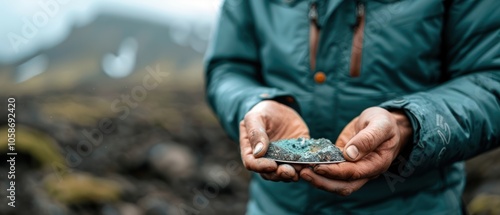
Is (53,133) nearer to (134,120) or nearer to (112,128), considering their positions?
(112,128)

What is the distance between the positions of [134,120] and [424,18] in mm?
7846

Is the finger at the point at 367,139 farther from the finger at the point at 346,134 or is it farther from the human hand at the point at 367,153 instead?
the finger at the point at 346,134

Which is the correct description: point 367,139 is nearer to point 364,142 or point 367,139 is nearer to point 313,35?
point 364,142

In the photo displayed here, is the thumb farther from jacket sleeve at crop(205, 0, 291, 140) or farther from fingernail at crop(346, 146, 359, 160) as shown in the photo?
jacket sleeve at crop(205, 0, 291, 140)

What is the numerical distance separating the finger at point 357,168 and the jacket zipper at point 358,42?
320 mm

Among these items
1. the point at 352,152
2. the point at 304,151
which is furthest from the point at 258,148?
the point at 352,152

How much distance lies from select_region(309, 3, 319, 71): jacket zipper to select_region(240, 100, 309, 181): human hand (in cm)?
18

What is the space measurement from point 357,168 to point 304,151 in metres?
0.19

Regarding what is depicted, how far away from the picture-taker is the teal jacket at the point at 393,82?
5.70ft

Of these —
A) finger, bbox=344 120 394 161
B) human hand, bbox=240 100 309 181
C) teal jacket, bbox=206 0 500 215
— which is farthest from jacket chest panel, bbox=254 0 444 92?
finger, bbox=344 120 394 161

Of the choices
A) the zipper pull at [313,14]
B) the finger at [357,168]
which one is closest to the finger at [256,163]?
the finger at [357,168]

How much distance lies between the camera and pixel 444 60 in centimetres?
193

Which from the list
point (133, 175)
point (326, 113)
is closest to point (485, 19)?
point (326, 113)

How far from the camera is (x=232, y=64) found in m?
2.26
